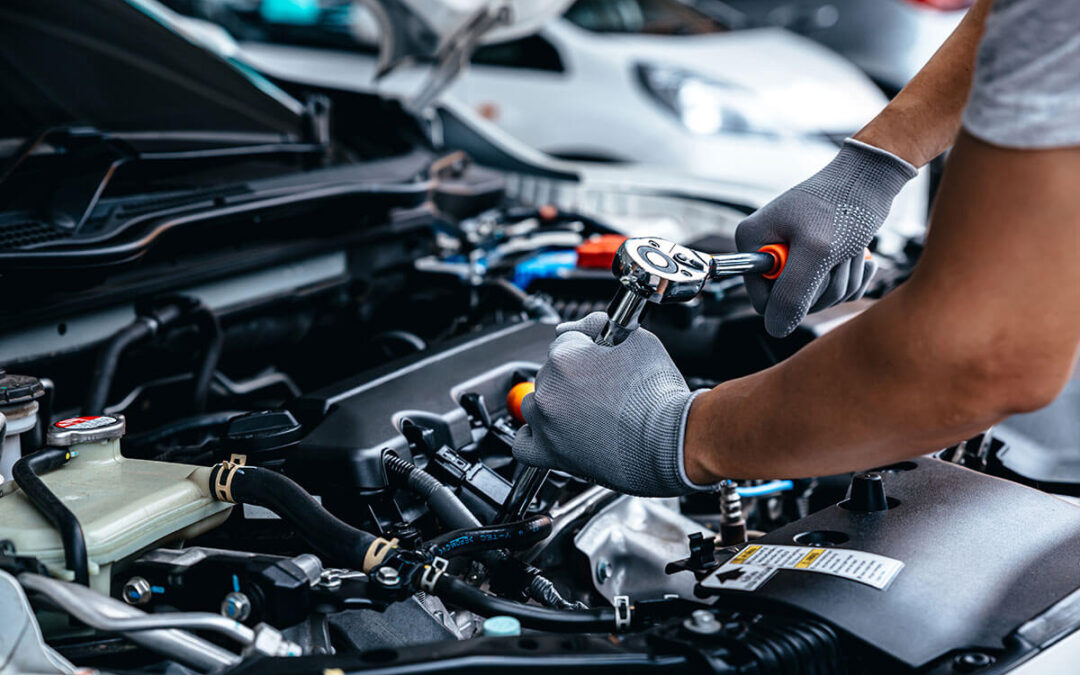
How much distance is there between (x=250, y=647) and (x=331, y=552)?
0.14 metres

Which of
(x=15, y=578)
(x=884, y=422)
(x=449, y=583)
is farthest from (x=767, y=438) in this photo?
(x=15, y=578)

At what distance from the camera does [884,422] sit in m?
0.78

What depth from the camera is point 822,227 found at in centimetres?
118

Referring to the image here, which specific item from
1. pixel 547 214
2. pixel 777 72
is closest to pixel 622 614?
pixel 547 214

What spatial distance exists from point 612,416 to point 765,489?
540 millimetres

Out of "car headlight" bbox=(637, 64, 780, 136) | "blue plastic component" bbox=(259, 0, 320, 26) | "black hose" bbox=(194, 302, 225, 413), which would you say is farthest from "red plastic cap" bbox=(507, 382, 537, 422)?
"blue plastic component" bbox=(259, 0, 320, 26)

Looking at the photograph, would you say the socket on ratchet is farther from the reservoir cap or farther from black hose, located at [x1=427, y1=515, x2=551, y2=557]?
the reservoir cap

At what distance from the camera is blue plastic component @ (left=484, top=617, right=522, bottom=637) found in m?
0.88

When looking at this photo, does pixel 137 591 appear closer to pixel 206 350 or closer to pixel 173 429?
pixel 173 429

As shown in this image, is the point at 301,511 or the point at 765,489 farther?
the point at 765,489

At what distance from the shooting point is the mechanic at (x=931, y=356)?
2.25ft

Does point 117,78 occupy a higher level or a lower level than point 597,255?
higher

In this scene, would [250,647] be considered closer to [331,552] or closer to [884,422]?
[331,552]

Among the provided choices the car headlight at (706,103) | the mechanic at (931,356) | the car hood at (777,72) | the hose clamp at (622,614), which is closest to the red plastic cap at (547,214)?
the mechanic at (931,356)
